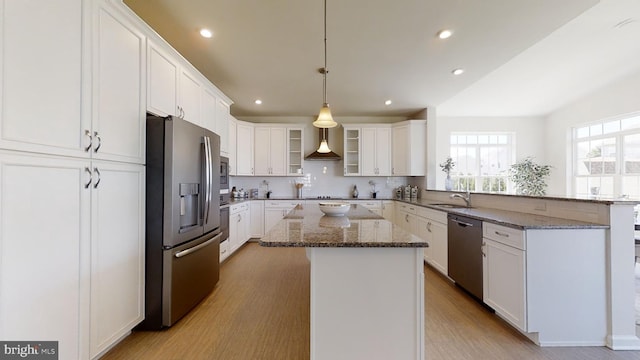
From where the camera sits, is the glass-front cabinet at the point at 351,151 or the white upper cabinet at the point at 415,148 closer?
the white upper cabinet at the point at 415,148

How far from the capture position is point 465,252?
266 cm

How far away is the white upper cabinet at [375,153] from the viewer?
5355 millimetres

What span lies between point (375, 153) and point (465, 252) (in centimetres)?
302

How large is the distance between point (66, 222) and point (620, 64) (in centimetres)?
795

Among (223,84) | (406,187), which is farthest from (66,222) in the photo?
(406,187)

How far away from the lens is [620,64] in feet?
15.1

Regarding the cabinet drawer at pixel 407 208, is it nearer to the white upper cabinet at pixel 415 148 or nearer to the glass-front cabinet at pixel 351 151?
the white upper cabinet at pixel 415 148

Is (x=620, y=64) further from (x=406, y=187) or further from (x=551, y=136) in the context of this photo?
(x=406, y=187)

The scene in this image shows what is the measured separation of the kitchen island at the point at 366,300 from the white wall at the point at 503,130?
19.4ft

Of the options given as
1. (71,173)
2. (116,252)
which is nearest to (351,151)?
(116,252)

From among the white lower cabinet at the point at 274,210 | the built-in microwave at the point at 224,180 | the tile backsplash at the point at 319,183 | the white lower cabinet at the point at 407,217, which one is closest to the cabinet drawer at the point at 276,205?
the white lower cabinet at the point at 274,210

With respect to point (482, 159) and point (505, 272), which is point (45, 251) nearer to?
point (505, 272)

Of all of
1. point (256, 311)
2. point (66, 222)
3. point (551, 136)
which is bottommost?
point (256, 311)

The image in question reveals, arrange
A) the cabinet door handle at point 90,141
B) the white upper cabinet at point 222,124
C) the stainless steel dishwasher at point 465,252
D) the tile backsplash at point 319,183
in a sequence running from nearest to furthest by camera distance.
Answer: the cabinet door handle at point 90,141 → the stainless steel dishwasher at point 465,252 → the white upper cabinet at point 222,124 → the tile backsplash at point 319,183
